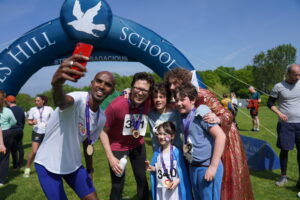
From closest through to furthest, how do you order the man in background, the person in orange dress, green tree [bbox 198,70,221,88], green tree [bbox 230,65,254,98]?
the person in orange dress < the man in background < green tree [bbox 230,65,254,98] < green tree [bbox 198,70,221,88]

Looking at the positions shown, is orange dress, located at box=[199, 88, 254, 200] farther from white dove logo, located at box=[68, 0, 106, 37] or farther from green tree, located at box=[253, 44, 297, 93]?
green tree, located at box=[253, 44, 297, 93]

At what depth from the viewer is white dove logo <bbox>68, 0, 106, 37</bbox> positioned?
16.8ft

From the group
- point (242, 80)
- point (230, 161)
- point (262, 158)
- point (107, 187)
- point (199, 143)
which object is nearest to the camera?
point (199, 143)

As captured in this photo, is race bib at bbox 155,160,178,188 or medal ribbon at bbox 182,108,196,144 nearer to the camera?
medal ribbon at bbox 182,108,196,144

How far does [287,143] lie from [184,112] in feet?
A: 8.57

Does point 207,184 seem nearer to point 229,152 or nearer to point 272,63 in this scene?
point 229,152

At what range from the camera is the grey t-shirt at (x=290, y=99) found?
12.2ft

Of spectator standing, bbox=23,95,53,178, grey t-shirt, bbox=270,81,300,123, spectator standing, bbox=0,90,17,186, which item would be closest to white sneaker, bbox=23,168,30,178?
spectator standing, bbox=23,95,53,178

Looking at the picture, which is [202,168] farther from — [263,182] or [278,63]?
[278,63]

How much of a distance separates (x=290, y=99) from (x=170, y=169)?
2.59m

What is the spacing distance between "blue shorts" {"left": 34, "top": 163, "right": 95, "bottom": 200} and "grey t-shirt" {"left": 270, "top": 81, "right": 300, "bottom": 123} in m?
3.28

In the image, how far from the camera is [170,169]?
2309mm

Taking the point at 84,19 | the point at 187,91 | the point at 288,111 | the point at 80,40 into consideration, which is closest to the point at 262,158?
the point at 288,111

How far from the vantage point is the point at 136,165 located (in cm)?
268
